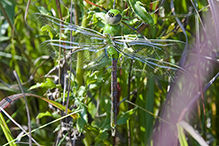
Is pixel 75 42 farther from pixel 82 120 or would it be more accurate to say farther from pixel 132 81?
pixel 132 81

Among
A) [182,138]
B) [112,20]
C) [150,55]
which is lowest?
[182,138]

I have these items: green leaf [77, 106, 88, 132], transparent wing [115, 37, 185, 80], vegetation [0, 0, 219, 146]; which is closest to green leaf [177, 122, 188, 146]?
vegetation [0, 0, 219, 146]

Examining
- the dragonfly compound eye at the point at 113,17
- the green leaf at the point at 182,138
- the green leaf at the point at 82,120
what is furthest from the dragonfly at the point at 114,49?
the green leaf at the point at 182,138

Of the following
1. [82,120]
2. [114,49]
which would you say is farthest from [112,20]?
[82,120]

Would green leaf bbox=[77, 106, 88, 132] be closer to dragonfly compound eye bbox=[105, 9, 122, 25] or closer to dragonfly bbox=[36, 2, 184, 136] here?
dragonfly bbox=[36, 2, 184, 136]

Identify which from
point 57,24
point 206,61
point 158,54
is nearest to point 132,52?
point 158,54

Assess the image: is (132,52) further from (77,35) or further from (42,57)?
(42,57)

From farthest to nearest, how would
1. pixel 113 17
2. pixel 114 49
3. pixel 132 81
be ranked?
pixel 132 81 → pixel 114 49 → pixel 113 17
